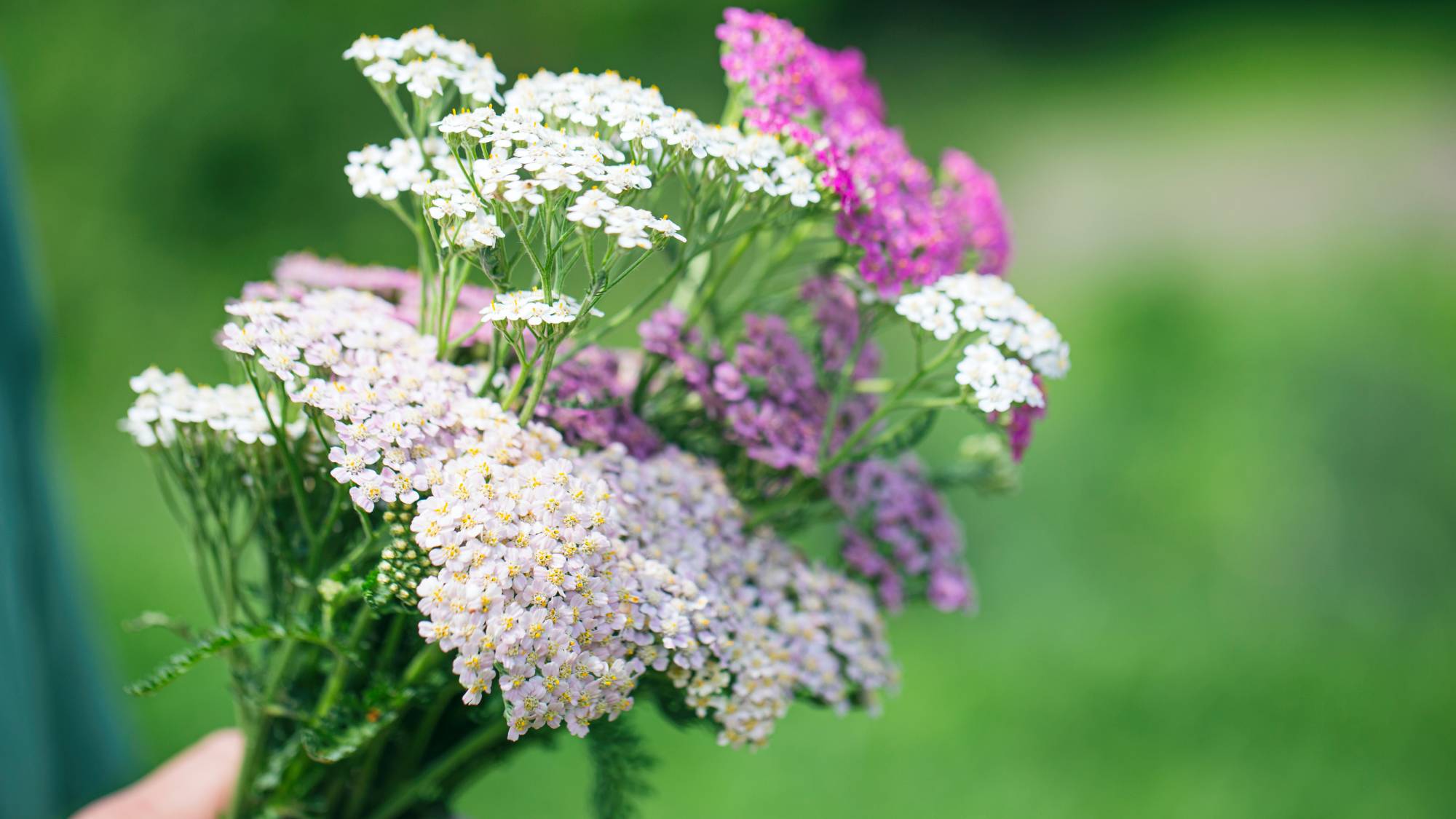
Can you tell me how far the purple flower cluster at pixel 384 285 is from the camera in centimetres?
110

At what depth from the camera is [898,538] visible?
1.19 meters

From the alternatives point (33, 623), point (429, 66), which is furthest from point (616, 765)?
point (33, 623)

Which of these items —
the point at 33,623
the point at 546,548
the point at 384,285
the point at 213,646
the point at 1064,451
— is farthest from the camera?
the point at 1064,451

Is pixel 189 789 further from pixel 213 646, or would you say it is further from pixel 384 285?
pixel 384 285

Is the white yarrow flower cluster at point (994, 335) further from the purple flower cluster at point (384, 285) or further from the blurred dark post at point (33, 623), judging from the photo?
the blurred dark post at point (33, 623)

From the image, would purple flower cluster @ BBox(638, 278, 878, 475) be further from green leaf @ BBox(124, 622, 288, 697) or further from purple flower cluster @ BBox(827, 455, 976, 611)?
green leaf @ BBox(124, 622, 288, 697)

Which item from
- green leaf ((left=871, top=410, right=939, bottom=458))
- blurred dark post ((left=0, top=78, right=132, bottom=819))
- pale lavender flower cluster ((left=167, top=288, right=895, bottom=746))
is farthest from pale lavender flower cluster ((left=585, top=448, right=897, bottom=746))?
blurred dark post ((left=0, top=78, right=132, bottom=819))

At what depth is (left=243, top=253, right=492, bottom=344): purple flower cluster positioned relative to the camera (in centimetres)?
110

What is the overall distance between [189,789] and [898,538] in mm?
748

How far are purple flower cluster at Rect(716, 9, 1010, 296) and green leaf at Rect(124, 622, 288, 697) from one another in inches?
22.6

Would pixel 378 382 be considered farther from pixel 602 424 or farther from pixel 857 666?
pixel 857 666

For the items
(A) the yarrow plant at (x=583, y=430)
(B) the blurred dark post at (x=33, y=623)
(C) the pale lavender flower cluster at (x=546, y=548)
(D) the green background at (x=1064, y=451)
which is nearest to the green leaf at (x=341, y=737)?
(A) the yarrow plant at (x=583, y=430)

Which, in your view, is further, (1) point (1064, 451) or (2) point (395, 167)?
(1) point (1064, 451)

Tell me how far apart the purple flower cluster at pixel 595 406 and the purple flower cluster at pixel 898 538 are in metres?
0.21
